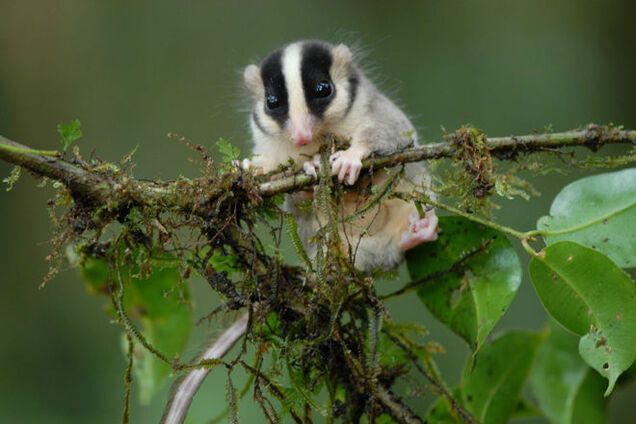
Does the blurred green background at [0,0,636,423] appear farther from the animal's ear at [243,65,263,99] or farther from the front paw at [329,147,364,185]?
the front paw at [329,147,364,185]

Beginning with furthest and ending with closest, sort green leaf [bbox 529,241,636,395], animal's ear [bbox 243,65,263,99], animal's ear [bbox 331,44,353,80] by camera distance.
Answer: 1. animal's ear [bbox 243,65,263,99]
2. animal's ear [bbox 331,44,353,80]
3. green leaf [bbox 529,241,636,395]

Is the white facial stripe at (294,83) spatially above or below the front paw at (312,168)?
above

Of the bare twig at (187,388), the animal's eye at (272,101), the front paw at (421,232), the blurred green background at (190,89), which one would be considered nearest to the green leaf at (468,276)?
the front paw at (421,232)

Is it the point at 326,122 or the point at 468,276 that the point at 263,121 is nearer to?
the point at 326,122

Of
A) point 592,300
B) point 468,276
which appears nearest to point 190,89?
point 468,276

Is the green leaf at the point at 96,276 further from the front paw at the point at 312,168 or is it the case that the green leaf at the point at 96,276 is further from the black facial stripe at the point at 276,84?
the black facial stripe at the point at 276,84

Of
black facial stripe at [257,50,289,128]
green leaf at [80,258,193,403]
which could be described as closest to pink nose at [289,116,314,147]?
black facial stripe at [257,50,289,128]
